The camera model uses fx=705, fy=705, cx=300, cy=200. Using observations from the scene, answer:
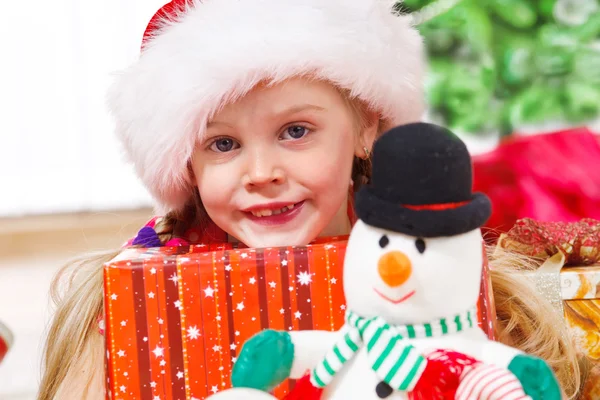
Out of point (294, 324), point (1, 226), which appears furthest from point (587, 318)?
point (1, 226)

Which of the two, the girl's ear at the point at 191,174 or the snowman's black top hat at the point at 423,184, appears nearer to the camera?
the snowman's black top hat at the point at 423,184

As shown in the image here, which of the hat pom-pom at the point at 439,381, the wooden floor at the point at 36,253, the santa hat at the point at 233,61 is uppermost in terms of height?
the santa hat at the point at 233,61

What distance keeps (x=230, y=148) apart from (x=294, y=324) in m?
0.24

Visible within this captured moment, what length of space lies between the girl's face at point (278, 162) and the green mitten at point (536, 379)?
0.37m

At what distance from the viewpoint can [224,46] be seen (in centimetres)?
74

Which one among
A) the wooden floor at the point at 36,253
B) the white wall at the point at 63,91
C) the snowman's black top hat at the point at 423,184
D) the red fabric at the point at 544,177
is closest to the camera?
the snowman's black top hat at the point at 423,184

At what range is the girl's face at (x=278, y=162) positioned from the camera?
759 mm

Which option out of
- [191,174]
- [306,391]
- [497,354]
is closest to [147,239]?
[191,174]

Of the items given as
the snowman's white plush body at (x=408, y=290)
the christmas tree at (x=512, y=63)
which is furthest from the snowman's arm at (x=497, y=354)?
the christmas tree at (x=512, y=63)

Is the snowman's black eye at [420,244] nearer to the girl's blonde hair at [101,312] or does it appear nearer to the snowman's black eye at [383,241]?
the snowman's black eye at [383,241]

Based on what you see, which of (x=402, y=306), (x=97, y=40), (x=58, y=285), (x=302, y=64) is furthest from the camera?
(x=97, y=40)

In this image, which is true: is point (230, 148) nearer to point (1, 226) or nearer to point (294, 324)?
point (294, 324)

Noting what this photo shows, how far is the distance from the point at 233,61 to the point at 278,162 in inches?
4.7

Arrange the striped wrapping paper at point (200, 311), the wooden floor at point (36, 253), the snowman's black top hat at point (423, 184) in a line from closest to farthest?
the snowman's black top hat at point (423, 184) → the striped wrapping paper at point (200, 311) → the wooden floor at point (36, 253)
